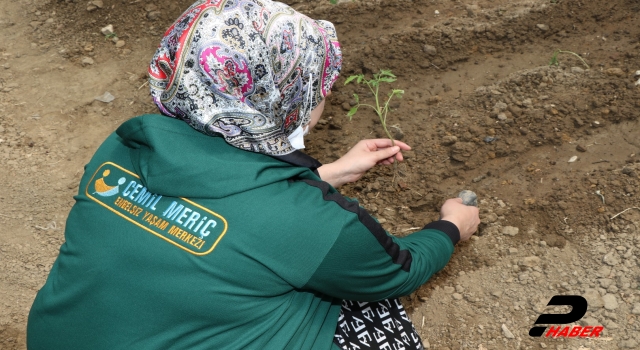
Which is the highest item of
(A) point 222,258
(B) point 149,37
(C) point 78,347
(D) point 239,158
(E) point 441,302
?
(D) point 239,158

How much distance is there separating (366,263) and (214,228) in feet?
1.39

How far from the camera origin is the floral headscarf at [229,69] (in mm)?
1680

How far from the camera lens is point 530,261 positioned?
2.61 m

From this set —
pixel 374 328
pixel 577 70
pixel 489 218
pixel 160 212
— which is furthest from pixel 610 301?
pixel 160 212

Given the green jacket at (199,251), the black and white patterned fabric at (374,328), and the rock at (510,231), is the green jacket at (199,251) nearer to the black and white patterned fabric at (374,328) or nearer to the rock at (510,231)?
the black and white patterned fabric at (374,328)

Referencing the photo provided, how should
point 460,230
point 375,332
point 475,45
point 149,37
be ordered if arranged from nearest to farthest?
point 375,332
point 460,230
point 475,45
point 149,37

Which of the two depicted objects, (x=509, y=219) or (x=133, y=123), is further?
(x=509, y=219)

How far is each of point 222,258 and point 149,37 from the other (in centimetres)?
299

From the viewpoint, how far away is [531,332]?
2410 millimetres

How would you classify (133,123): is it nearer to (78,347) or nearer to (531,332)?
(78,347)

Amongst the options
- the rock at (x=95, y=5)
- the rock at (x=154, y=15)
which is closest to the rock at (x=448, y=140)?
the rock at (x=154, y=15)

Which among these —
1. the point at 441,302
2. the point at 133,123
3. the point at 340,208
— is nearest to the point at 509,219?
the point at 441,302

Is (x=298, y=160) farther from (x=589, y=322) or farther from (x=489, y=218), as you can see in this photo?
(x=589, y=322)

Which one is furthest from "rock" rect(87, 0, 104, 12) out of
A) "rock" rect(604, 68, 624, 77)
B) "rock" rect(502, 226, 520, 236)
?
"rock" rect(604, 68, 624, 77)
